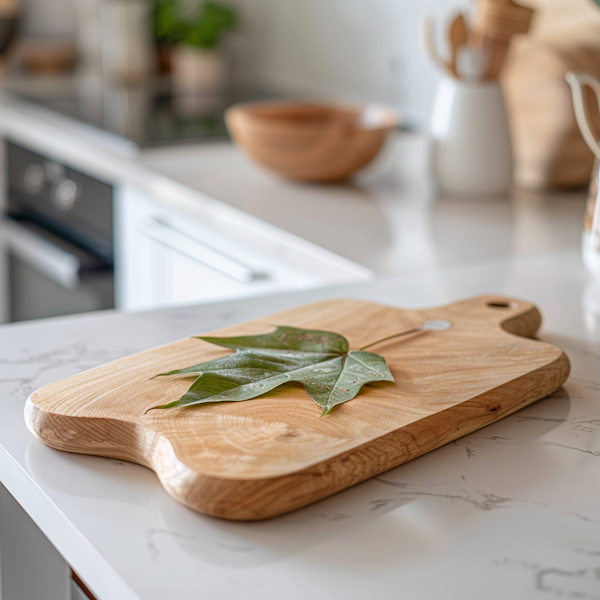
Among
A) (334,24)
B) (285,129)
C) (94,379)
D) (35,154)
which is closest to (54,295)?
(35,154)

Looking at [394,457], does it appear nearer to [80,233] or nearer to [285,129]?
[285,129]

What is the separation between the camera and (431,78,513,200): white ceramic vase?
54.7 inches

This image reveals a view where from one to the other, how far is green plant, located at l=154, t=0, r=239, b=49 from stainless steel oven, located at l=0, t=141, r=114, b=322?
26.7 inches

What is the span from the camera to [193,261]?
1458mm

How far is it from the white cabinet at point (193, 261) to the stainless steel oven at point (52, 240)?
0.21 ft

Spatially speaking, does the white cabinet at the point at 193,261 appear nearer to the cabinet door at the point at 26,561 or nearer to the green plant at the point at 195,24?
the cabinet door at the point at 26,561

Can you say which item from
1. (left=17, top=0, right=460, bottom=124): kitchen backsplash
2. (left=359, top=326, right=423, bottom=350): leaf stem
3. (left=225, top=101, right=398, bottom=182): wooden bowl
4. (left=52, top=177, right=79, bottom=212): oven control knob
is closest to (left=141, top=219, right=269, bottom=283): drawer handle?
(left=225, top=101, right=398, bottom=182): wooden bowl

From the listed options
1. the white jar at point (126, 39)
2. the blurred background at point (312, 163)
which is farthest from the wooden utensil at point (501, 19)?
the white jar at point (126, 39)

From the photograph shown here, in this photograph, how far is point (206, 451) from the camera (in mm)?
517

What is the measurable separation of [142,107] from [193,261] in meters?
0.81

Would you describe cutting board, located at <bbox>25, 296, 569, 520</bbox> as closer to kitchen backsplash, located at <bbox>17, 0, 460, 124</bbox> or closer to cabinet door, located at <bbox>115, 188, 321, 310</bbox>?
cabinet door, located at <bbox>115, 188, 321, 310</bbox>

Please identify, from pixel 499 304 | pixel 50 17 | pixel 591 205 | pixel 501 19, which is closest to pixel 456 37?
pixel 501 19

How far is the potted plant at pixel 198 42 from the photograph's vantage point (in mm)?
2492

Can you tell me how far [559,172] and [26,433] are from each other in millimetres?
Result: 1083
